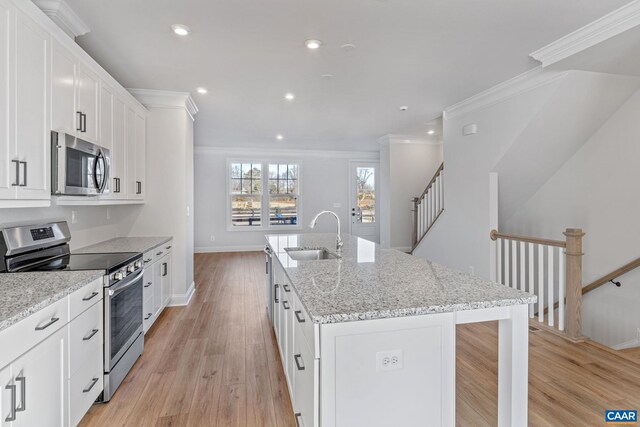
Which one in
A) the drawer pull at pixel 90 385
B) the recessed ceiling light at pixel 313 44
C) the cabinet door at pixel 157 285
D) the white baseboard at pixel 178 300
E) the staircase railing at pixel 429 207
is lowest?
the white baseboard at pixel 178 300

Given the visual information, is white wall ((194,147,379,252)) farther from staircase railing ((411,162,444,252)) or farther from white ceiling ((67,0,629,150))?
white ceiling ((67,0,629,150))

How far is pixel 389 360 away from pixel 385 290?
1.07 ft

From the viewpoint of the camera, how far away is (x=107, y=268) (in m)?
2.08

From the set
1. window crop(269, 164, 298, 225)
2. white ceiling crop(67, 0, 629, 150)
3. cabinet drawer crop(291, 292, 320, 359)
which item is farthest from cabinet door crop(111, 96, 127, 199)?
window crop(269, 164, 298, 225)

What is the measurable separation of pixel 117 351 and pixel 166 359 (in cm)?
56

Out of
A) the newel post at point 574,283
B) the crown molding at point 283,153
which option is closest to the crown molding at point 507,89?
the newel post at point 574,283

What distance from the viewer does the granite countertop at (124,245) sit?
2918 millimetres

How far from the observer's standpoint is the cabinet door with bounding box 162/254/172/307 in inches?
146

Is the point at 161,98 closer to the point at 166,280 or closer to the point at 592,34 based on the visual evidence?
the point at 166,280

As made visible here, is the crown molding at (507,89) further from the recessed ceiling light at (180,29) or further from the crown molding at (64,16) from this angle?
the crown molding at (64,16)

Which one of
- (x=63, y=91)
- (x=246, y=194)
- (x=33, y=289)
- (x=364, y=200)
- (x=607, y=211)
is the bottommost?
(x=33, y=289)

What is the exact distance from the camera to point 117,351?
2258 mm

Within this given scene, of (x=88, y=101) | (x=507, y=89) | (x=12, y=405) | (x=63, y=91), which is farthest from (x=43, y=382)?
(x=507, y=89)

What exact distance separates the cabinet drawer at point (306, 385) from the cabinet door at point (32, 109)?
5.69 feet
